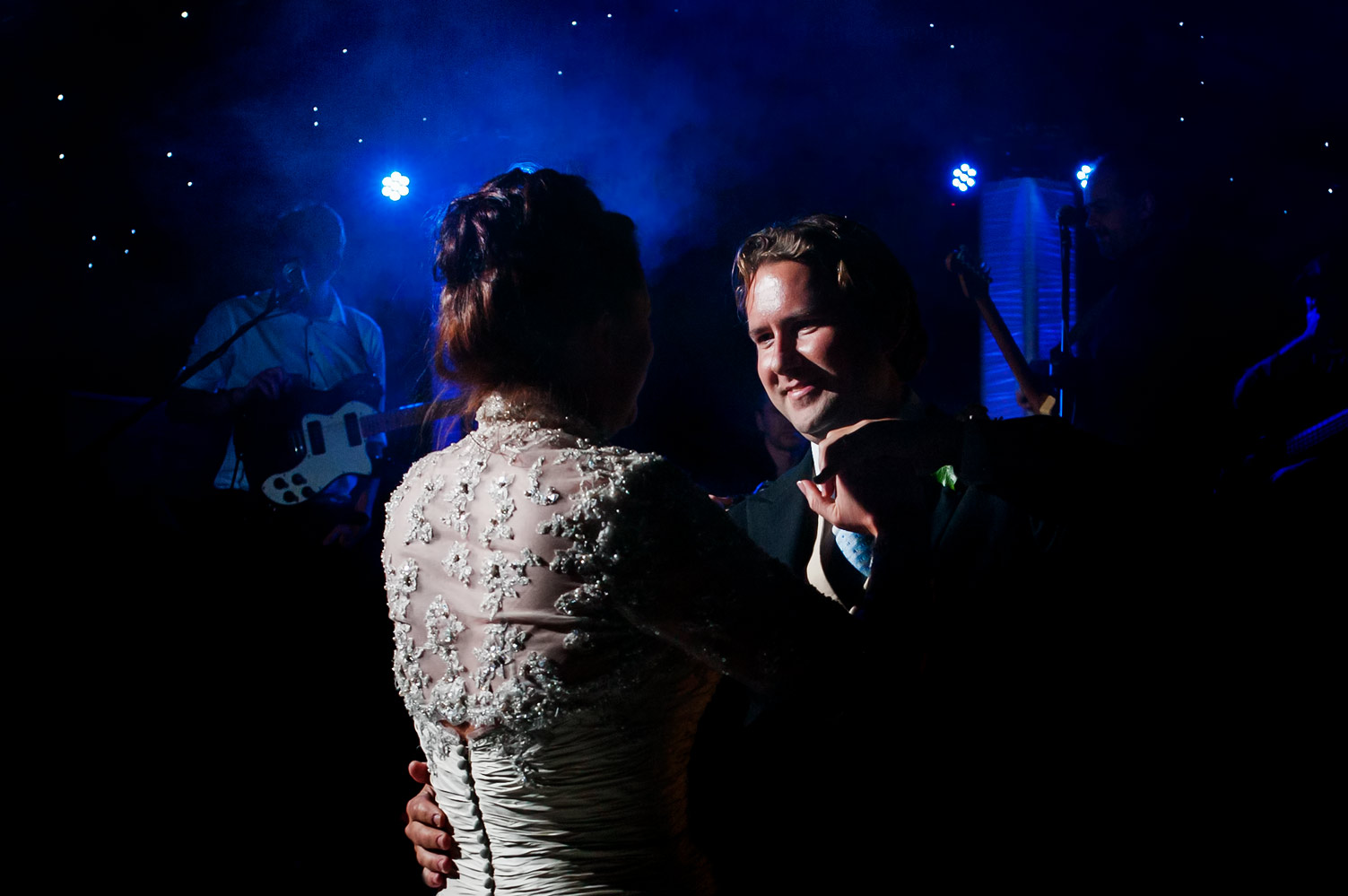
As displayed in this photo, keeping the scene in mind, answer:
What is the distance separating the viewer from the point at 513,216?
1.33 metres

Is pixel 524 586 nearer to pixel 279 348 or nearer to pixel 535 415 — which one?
pixel 535 415

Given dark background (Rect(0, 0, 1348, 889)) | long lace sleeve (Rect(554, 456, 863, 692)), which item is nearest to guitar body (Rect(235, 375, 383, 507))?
dark background (Rect(0, 0, 1348, 889))

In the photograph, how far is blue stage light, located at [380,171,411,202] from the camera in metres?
4.53

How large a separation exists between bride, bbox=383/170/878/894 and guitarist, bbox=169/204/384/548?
3.34 metres

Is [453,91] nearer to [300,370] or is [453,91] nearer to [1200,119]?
[300,370]

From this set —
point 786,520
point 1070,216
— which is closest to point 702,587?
Answer: point 786,520

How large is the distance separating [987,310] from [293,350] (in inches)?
142

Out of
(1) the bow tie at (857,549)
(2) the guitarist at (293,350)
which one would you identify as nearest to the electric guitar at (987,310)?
(1) the bow tie at (857,549)

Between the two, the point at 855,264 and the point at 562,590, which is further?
the point at 855,264

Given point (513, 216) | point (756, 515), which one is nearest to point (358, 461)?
point (756, 515)

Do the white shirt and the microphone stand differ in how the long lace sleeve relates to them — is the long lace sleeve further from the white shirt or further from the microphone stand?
the white shirt

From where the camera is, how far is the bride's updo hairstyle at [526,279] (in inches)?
52.3

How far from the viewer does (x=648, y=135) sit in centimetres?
423

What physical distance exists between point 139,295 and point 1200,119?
537 cm
